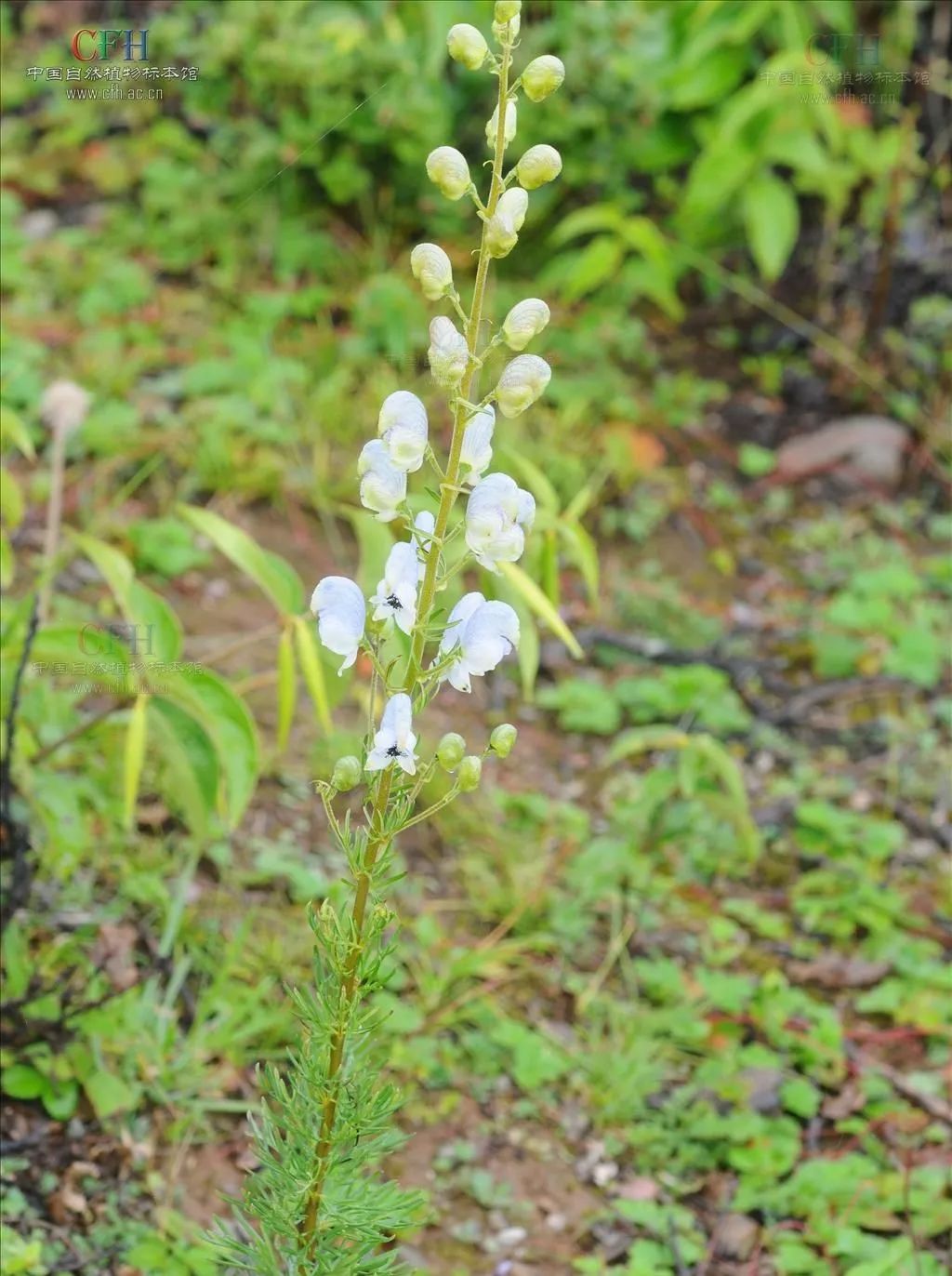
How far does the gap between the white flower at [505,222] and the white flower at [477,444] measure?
16cm

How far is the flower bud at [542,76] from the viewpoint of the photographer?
1339 millimetres

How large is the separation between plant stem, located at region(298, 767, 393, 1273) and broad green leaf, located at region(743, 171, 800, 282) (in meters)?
3.23

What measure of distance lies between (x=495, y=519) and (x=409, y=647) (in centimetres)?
18


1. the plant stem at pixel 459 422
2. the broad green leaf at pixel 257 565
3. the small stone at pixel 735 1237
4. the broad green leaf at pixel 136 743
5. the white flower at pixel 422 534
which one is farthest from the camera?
the small stone at pixel 735 1237

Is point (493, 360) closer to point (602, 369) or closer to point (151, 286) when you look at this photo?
Answer: point (602, 369)

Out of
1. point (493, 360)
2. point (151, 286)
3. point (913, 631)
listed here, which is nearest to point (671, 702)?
point (913, 631)

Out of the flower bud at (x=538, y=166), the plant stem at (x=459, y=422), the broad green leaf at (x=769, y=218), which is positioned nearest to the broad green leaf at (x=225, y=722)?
the plant stem at (x=459, y=422)

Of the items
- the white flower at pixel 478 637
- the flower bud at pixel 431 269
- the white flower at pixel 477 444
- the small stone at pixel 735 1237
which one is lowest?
the small stone at pixel 735 1237

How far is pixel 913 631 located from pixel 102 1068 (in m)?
2.40

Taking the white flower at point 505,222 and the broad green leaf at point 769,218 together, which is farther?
the broad green leaf at point 769,218

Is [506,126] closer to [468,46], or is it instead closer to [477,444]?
[468,46]

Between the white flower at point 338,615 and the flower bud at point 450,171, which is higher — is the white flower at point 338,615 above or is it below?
below

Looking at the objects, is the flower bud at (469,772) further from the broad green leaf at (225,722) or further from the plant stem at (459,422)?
the broad green leaf at (225,722)

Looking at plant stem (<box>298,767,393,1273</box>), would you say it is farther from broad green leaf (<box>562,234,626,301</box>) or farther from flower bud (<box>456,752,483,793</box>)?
broad green leaf (<box>562,234,626,301</box>)
